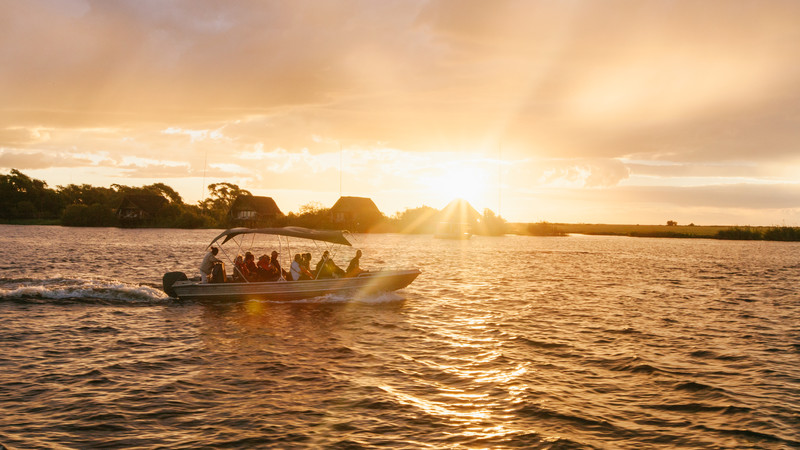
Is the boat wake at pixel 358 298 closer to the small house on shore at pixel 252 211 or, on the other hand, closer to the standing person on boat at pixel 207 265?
the standing person on boat at pixel 207 265

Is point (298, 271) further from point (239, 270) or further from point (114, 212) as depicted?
point (114, 212)

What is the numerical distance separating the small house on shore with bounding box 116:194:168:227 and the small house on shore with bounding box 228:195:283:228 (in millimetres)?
18145

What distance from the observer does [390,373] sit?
13.0 m

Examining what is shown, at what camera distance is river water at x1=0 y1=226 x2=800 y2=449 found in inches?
367

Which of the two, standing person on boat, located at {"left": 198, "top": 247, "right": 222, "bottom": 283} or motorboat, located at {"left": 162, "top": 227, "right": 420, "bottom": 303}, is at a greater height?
standing person on boat, located at {"left": 198, "top": 247, "right": 222, "bottom": 283}

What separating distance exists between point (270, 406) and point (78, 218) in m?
129

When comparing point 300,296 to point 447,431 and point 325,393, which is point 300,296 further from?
point 447,431

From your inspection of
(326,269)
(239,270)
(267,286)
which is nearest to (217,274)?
(239,270)

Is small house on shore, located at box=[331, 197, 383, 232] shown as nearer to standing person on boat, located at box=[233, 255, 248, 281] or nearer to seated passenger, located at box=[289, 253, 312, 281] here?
seated passenger, located at box=[289, 253, 312, 281]

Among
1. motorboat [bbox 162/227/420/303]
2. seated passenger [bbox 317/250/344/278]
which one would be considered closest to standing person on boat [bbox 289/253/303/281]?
motorboat [bbox 162/227/420/303]

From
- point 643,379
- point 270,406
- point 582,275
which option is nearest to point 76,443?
point 270,406

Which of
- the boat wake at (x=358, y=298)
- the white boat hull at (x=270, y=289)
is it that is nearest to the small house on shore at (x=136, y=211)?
the white boat hull at (x=270, y=289)

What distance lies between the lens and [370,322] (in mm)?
19875

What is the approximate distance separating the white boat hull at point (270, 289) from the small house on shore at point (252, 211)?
95434mm
